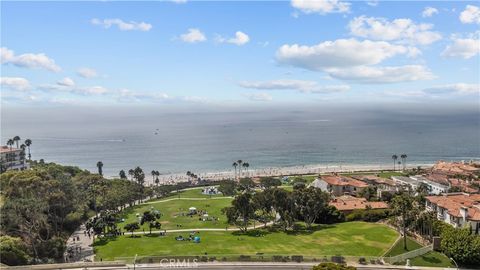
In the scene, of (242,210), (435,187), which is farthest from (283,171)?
(242,210)

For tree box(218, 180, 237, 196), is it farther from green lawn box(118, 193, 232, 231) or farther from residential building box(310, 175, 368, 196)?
residential building box(310, 175, 368, 196)

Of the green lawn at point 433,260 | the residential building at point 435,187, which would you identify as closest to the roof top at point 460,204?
the green lawn at point 433,260

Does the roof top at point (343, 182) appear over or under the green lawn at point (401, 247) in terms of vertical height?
over

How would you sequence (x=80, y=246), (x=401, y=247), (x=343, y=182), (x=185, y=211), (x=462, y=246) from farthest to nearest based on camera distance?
(x=343, y=182) → (x=185, y=211) → (x=80, y=246) → (x=401, y=247) → (x=462, y=246)

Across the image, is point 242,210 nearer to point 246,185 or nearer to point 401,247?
point 401,247

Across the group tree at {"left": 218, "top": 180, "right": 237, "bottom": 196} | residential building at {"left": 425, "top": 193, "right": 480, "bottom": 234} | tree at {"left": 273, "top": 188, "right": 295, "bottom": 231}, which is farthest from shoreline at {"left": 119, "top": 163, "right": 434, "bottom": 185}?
tree at {"left": 273, "top": 188, "right": 295, "bottom": 231}

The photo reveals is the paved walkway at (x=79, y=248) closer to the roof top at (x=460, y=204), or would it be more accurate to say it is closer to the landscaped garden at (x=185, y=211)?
the landscaped garden at (x=185, y=211)

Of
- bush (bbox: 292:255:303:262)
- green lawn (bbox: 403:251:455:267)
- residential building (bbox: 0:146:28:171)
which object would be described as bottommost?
green lawn (bbox: 403:251:455:267)
